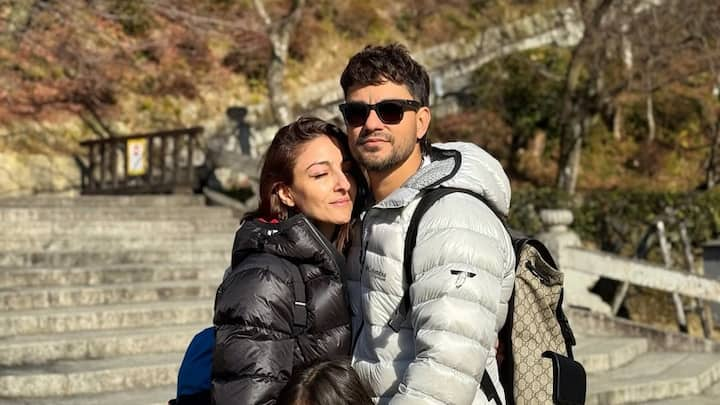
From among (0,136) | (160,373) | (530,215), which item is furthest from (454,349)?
(0,136)

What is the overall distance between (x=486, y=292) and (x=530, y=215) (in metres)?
11.1

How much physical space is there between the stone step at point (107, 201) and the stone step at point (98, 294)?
371 cm

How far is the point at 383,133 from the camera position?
8.42 feet

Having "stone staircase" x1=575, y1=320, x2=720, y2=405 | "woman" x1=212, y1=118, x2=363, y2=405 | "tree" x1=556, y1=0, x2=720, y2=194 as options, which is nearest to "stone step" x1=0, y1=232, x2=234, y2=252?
"stone staircase" x1=575, y1=320, x2=720, y2=405

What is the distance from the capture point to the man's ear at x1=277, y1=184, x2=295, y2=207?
9.79 ft

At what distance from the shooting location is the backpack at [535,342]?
8.58ft

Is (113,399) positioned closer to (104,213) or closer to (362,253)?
(362,253)

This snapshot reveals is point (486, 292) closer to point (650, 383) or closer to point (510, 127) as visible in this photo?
point (650, 383)

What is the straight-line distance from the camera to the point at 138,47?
18375 mm

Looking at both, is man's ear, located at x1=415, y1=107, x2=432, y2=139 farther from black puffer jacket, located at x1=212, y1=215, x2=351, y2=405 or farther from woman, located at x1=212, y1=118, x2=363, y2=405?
black puffer jacket, located at x1=212, y1=215, x2=351, y2=405

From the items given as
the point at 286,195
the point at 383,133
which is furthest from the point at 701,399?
the point at 383,133

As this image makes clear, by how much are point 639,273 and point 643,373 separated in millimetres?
1662

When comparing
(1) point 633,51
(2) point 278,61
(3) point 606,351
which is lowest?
(3) point 606,351

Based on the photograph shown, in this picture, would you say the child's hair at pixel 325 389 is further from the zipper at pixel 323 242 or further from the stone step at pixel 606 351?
the stone step at pixel 606 351
